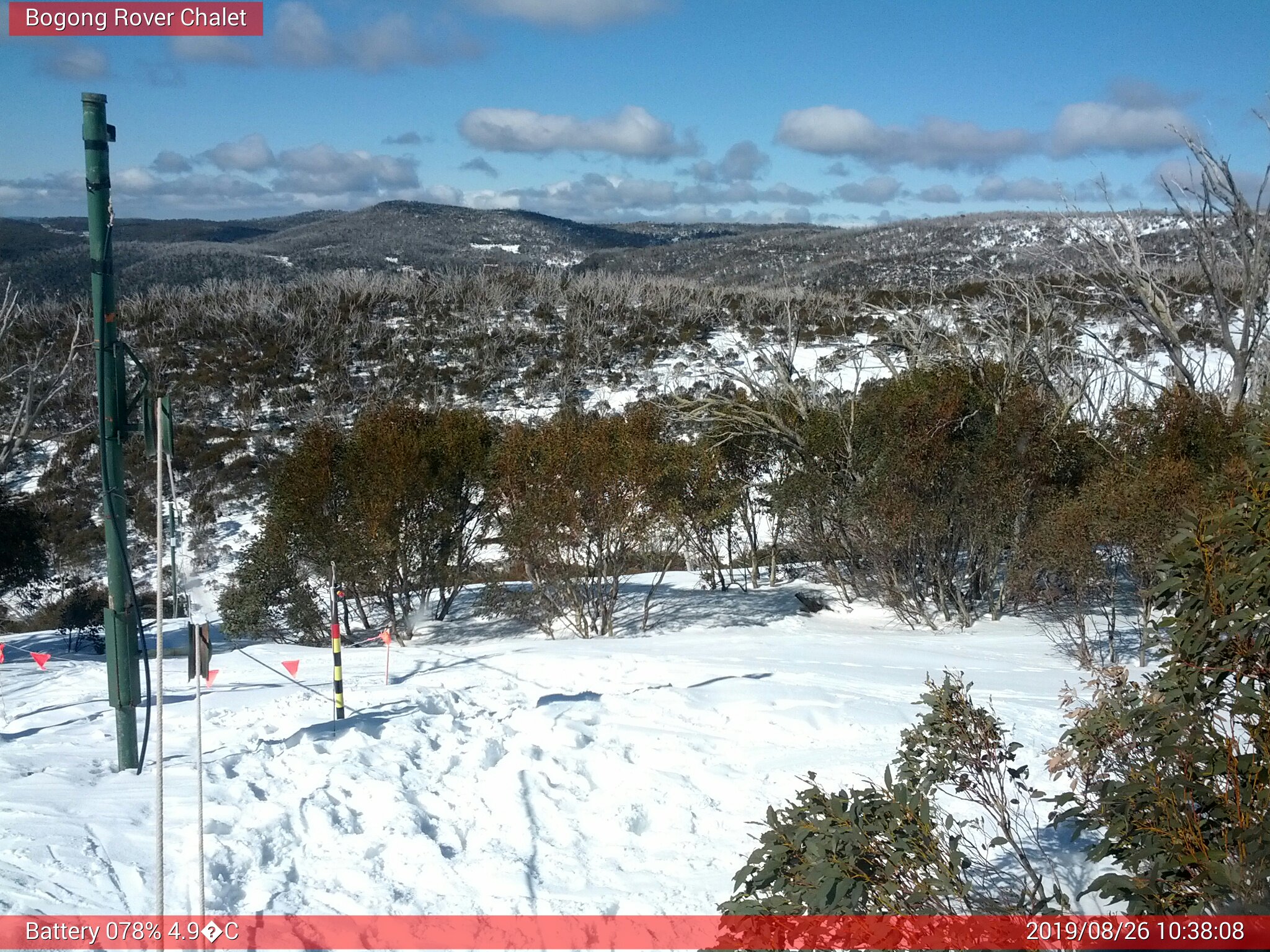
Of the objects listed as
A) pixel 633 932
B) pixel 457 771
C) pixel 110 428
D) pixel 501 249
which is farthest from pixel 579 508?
pixel 501 249

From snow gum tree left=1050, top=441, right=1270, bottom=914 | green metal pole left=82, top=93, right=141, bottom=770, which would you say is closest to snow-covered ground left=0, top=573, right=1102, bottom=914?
green metal pole left=82, top=93, right=141, bottom=770

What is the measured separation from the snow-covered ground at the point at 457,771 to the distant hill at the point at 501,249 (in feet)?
152

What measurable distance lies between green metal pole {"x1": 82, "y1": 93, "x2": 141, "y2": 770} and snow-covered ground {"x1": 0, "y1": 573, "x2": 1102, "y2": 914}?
0.52m

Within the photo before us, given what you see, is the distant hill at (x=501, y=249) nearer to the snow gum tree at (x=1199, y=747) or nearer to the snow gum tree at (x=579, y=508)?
the snow gum tree at (x=579, y=508)

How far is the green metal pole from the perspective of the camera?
5949mm

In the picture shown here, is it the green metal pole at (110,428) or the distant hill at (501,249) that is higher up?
the distant hill at (501,249)

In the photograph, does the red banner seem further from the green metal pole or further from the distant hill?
the distant hill

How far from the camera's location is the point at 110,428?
6.10 meters

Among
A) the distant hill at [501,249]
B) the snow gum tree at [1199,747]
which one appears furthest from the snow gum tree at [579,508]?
the distant hill at [501,249]

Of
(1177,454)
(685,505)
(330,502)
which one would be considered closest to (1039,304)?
(1177,454)

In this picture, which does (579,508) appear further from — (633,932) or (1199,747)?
(1199,747)

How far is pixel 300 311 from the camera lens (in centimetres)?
4575

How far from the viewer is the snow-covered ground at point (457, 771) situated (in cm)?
512

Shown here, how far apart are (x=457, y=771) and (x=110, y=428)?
331cm
